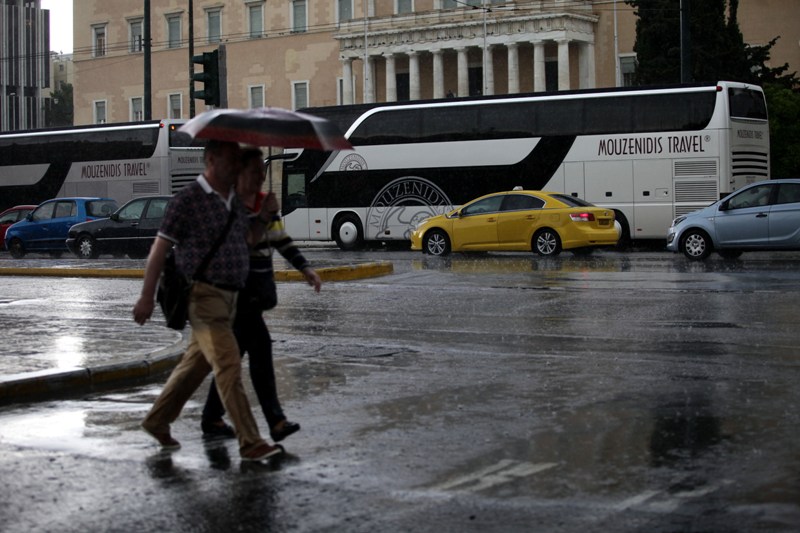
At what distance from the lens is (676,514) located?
5625 mm

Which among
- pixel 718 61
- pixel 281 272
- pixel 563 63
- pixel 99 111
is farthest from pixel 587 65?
pixel 281 272

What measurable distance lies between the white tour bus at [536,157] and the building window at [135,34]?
176 ft

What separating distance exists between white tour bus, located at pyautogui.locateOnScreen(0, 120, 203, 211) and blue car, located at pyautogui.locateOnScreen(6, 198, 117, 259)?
20.3 ft

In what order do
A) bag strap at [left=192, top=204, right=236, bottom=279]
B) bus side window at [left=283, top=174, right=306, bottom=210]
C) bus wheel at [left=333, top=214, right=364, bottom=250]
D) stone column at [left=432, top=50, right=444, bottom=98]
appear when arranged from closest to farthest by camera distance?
bag strap at [left=192, top=204, right=236, bottom=279] < bus wheel at [left=333, top=214, right=364, bottom=250] < bus side window at [left=283, top=174, right=306, bottom=210] < stone column at [left=432, top=50, right=444, bottom=98]

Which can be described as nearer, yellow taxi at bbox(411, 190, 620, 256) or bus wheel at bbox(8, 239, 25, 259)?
yellow taxi at bbox(411, 190, 620, 256)

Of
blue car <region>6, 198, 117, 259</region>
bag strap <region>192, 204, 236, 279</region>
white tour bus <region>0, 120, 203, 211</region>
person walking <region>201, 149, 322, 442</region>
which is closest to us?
bag strap <region>192, 204, 236, 279</region>

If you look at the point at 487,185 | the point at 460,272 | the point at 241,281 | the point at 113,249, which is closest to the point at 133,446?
the point at 241,281

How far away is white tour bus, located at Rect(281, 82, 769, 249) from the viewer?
31.3 meters

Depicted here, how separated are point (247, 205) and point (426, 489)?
2024mm

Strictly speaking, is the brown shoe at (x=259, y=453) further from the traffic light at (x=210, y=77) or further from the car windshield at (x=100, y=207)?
the car windshield at (x=100, y=207)

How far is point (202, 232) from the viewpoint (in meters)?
6.96

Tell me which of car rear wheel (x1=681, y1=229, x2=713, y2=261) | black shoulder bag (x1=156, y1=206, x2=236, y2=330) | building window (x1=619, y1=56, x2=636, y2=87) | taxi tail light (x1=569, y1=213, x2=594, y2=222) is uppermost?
building window (x1=619, y1=56, x2=636, y2=87)

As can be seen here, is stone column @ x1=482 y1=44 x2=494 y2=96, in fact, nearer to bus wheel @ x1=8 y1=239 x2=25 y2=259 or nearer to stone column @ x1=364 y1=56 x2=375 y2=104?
stone column @ x1=364 y1=56 x2=375 y2=104

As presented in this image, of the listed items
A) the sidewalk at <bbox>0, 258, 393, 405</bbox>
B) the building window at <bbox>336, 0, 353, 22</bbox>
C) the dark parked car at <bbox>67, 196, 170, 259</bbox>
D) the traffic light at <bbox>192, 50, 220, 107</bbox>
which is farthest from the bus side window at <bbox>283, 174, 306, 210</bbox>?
the building window at <bbox>336, 0, 353, 22</bbox>
